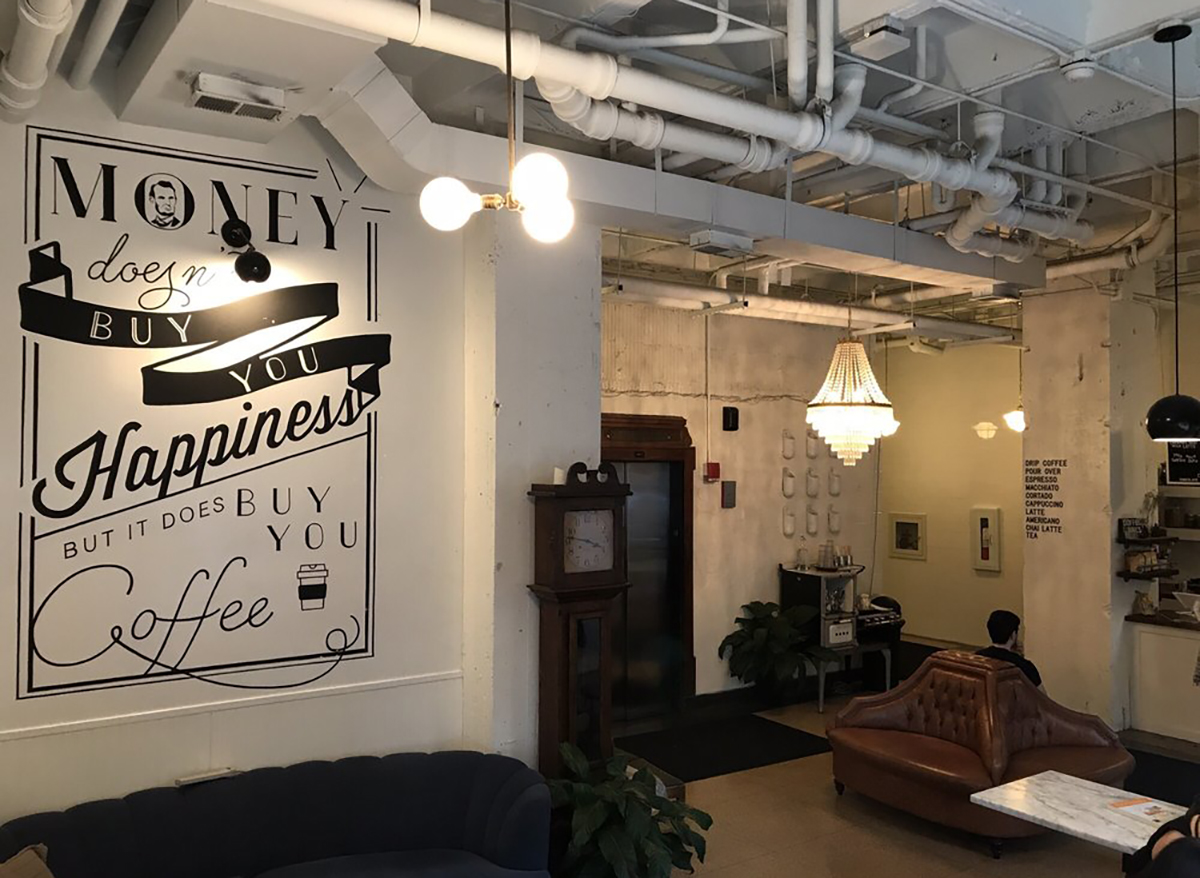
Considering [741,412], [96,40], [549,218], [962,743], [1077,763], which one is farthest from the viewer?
[741,412]

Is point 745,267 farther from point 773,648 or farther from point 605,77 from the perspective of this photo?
point 605,77

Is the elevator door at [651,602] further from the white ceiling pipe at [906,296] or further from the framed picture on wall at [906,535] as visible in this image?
the framed picture on wall at [906,535]

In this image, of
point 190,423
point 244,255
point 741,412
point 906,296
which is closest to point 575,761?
point 190,423

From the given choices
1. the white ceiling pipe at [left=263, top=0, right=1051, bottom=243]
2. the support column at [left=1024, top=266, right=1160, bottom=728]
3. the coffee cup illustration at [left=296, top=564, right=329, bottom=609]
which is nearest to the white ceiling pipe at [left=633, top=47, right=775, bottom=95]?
the white ceiling pipe at [left=263, top=0, right=1051, bottom=243]

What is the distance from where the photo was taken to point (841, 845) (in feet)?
16.8

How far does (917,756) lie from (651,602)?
2.81 metres

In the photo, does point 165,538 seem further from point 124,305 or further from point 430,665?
point 430,665

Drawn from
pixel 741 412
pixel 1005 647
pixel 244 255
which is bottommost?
pixel 1005 647

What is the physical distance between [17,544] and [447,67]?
8.45 ft

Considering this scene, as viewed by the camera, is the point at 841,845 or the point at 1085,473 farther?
the point at 1085,473

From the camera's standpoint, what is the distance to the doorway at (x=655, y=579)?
747 cm

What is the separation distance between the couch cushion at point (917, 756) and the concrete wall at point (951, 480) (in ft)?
14.5

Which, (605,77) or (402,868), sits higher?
(605,77)

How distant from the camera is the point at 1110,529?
681cm
